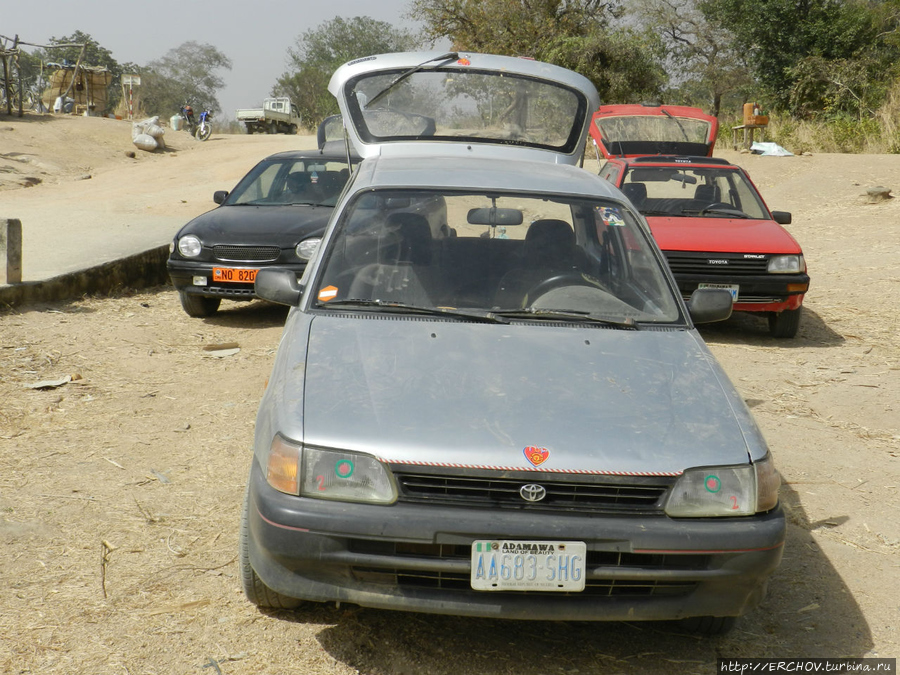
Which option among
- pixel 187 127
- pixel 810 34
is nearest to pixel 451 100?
pixel 810 34

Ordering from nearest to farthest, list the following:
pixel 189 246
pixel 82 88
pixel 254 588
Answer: pixel 254 588 → pixel 189 246 → pixel 82 88

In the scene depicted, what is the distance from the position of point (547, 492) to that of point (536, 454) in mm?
121

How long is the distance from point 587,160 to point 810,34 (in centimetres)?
1006

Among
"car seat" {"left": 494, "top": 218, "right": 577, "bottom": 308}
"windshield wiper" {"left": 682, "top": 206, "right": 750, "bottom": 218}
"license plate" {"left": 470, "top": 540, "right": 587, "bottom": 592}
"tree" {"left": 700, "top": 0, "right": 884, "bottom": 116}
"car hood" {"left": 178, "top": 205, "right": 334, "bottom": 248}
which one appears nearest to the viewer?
"license plate" {"left": 470, "top": 540, "right": 587, "bottom": 592}

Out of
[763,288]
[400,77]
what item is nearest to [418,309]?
[400,77]

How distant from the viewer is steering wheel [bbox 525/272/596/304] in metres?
3.84

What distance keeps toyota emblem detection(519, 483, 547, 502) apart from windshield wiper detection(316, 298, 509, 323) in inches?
38.6

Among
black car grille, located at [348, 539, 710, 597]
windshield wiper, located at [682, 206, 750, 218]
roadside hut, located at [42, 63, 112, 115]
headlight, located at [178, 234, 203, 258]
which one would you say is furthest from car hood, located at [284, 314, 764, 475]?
roadside hut, located at [42, 63, 112, 115]

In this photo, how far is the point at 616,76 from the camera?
31141mm

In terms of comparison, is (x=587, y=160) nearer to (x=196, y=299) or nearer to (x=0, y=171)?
(x=0, y=171)

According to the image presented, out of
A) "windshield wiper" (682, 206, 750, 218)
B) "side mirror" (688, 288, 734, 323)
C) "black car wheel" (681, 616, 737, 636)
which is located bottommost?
"black car wheel" (681, 616, 737, 636)

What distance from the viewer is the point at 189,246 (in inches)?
326

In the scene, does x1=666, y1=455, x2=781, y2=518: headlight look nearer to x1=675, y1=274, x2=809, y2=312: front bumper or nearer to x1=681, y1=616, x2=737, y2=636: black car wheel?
x1=681, y1=616, x2=737, y2=636: black car wheel

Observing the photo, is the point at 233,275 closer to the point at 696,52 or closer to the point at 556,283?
the point at 556,283
